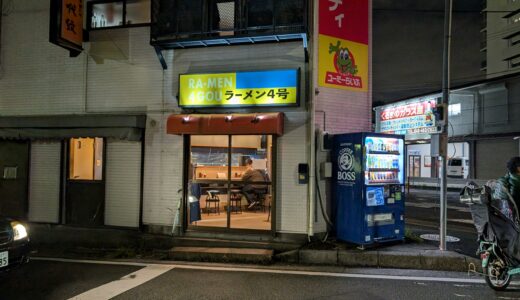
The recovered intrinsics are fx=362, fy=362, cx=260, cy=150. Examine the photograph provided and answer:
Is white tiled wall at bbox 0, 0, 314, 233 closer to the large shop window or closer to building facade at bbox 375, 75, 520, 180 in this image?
the large shop window

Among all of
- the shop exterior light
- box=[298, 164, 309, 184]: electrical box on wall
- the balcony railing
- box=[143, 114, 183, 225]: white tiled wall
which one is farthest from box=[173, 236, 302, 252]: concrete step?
the balcony railing


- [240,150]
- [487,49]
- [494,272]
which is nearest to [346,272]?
[494,272]

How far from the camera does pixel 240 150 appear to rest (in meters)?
8.93

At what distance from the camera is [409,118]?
79.7 ft

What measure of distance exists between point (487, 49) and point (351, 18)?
174ft

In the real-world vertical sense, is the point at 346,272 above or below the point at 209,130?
below

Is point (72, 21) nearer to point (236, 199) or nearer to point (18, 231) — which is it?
point (18, 231)

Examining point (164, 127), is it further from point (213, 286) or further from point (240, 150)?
point (213, 286)

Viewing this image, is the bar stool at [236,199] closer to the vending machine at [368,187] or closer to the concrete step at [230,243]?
the concrete step at [230,243]

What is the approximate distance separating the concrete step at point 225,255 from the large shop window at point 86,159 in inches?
141

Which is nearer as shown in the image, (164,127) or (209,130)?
(209,130)

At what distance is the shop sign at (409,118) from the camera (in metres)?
22.5

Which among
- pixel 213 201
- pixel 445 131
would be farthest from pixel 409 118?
pixel 213 201

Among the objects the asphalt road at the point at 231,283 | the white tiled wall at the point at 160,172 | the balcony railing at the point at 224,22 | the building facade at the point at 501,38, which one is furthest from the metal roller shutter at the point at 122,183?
the building facade at the point at 501,38
